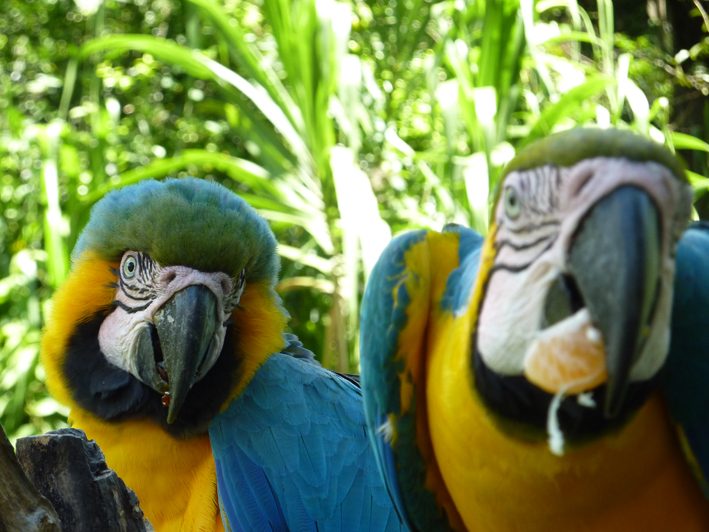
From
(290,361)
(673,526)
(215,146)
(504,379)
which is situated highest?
(215,146)

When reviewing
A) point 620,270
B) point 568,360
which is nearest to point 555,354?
point 568,360

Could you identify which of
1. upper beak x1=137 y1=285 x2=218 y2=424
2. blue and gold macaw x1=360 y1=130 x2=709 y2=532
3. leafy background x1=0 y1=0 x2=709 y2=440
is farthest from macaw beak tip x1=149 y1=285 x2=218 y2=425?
leafy background x1=0 y1=0 x2=709 y2=440

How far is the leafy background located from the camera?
2.86 meters

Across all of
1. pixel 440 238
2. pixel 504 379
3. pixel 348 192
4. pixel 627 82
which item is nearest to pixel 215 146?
pixel 348 192

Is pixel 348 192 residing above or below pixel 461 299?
above

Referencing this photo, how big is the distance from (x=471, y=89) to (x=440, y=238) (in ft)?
6.41

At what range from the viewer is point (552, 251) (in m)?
0.74

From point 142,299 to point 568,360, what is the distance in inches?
40.8

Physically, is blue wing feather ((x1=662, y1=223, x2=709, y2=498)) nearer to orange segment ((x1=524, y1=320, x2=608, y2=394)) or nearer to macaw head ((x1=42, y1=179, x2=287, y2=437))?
orange segment ((x1=524, y1=320, x2=608, y2=394))

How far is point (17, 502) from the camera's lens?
35.6 inches

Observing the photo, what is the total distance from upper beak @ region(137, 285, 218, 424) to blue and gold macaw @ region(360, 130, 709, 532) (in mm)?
426

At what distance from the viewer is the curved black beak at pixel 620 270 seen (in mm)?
683

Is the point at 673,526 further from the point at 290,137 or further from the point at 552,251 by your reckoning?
the point at 290,137

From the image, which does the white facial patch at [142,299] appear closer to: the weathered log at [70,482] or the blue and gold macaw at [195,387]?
the blue and gold macaw at [195,387]
